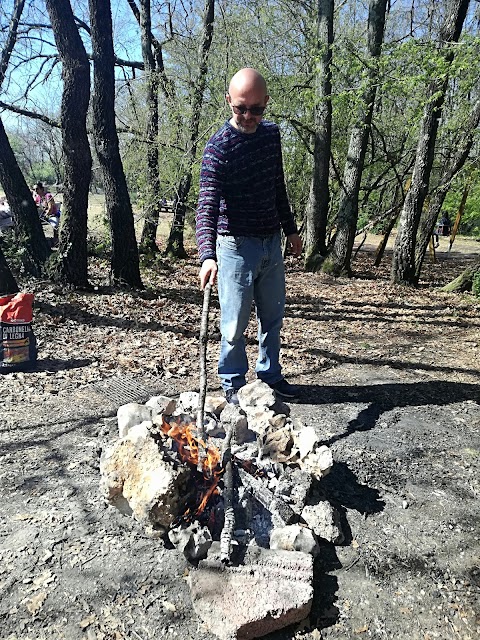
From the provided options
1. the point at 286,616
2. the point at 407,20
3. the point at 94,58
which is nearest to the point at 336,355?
the point at 286,616

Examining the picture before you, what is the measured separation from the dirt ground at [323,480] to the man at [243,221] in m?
0.84

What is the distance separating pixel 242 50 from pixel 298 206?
5.33 meters

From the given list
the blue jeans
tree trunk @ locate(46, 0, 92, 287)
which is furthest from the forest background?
the blue jeans

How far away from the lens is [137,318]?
22.1 ft

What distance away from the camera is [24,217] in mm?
7758

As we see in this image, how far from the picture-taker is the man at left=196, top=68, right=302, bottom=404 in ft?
10.2

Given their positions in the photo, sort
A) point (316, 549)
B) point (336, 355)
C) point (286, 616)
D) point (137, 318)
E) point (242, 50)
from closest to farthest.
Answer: point (286, 616), point (316, 549), point (336, 355), point (137, 318), point (242, 50)

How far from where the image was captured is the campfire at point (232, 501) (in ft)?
6.72

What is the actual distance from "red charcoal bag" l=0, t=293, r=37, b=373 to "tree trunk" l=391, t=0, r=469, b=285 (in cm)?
649

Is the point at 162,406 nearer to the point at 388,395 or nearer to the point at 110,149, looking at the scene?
the point at 388,395

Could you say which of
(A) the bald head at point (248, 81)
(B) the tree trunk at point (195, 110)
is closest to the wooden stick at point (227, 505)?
(A) the bald head at point (248, 81)

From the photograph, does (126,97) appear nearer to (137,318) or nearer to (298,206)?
(298,206)

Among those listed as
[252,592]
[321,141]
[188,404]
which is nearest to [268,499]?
[252,592]

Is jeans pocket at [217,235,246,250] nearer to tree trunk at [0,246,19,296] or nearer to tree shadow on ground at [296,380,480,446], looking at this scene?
tree shadow on ground at [296,380,480,446]
